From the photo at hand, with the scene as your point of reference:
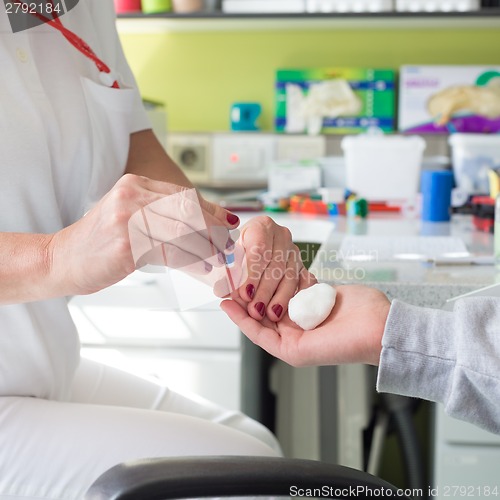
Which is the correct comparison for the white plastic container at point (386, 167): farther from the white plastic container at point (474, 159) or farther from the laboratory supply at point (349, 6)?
the laboratory supply at point (349, 6)

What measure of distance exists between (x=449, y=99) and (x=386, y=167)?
17.0 inches

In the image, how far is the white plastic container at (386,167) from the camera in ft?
6.72

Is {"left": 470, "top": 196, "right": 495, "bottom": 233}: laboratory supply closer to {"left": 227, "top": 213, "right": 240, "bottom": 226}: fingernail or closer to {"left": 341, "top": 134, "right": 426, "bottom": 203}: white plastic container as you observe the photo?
{"left": 341, "top": 134, "right": 426, "bottom": 203}: white plastic container

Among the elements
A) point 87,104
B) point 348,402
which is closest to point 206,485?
point 87,104

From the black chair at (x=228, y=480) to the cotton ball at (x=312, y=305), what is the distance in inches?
7.7

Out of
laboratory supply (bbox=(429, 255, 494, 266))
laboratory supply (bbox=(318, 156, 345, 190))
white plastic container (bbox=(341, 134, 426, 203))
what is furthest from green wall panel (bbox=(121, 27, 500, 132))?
laboratory supply (bbox=(429, 255, 494, 266))

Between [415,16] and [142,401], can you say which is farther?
[415,16]

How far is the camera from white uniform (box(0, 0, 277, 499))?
850 mm

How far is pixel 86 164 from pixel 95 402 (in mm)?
313

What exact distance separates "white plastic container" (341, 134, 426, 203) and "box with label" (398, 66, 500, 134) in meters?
0.32

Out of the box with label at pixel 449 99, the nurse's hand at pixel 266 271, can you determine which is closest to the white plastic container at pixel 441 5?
the box with label at pixel 449 99

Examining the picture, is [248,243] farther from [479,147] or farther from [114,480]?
[479,147]

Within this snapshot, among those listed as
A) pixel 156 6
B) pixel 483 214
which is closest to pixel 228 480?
pixel 483 214

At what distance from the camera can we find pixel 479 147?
2.14 metres
